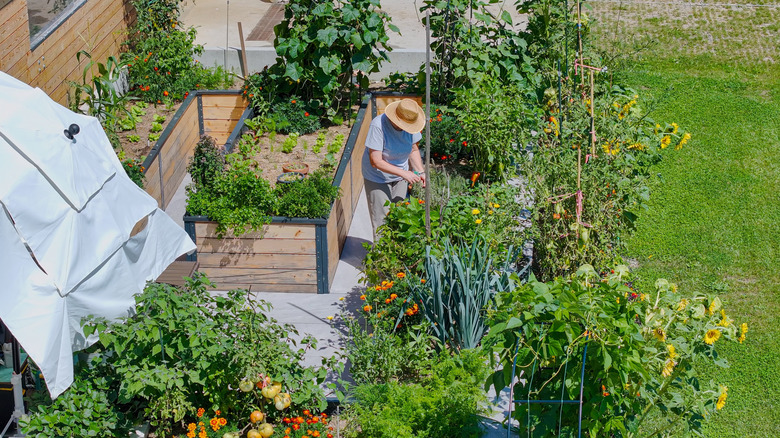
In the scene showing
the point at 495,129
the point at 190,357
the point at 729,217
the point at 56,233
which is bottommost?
the point at 729,217

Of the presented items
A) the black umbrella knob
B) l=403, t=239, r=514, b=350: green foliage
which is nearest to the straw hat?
l=403, t=239, r=514, b=350: green foliage

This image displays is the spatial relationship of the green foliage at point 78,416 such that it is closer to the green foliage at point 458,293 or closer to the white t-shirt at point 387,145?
the green foliage at point 458,293

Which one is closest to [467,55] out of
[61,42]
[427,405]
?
[61,42]

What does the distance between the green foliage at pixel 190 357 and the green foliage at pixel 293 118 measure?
12.1 feet

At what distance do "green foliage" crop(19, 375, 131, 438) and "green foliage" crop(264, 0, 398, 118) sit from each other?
4218 mm

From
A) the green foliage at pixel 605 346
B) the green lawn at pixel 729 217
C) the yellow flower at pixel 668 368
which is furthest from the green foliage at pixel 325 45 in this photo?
the yellow flower at pixel 668 368

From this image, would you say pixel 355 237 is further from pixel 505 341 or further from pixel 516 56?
pixel 505 341

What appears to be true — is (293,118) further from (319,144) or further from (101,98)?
(101,98)

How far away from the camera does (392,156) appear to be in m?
6.25

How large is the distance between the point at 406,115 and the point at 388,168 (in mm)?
398

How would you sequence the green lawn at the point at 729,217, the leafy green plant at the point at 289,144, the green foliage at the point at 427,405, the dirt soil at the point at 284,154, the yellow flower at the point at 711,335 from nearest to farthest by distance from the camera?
the yellow flower at the point at 711,335, the green foliage at the point at 427,405, the green lawn at the point at 729,217, the dirt soil at the point at 284,154, the leafy green plant at the point at 289,144

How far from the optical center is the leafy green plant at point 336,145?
7.65 metres

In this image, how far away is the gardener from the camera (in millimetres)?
6059

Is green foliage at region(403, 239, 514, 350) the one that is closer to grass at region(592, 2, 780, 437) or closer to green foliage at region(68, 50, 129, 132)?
grass at region(592, 2, 780, 437)
